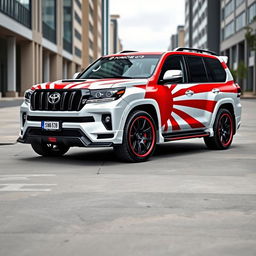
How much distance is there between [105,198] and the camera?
6.23m

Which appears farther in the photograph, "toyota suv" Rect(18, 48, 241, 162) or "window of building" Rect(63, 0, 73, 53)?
"window of building" Rect(63, 0, 73, 53)

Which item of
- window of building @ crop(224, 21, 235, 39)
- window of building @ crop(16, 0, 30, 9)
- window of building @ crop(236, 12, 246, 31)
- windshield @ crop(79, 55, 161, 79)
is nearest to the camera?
windshield @ crop(79, 55, 161, 79)

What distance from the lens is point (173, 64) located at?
10398mm

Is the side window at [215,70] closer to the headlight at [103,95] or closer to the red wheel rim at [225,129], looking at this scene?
the red wheel rim at [225,129]

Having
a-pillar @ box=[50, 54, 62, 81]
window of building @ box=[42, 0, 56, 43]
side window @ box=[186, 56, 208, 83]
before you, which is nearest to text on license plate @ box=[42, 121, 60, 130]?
side window @ box=[186, 56, 208, 83]

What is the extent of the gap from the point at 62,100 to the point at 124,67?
1583 mm

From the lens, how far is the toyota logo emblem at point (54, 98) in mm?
9109

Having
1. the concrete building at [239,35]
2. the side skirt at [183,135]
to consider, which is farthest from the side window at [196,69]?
the concrete building at [239,35]

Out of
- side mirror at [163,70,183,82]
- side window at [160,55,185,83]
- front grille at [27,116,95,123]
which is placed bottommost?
front grille at [27,116,95,123]

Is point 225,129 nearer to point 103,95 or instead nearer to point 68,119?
point 103,95

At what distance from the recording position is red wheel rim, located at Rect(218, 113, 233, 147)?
37.3 ft

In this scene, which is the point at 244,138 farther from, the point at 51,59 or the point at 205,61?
the point at 51,59

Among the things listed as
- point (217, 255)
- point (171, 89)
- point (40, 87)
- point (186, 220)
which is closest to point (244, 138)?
point (171, 89)

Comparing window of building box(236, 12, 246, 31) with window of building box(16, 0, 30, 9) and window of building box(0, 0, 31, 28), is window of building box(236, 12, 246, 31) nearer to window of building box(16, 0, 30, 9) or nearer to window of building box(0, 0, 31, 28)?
window of building box(16, 0, 30, 9)
